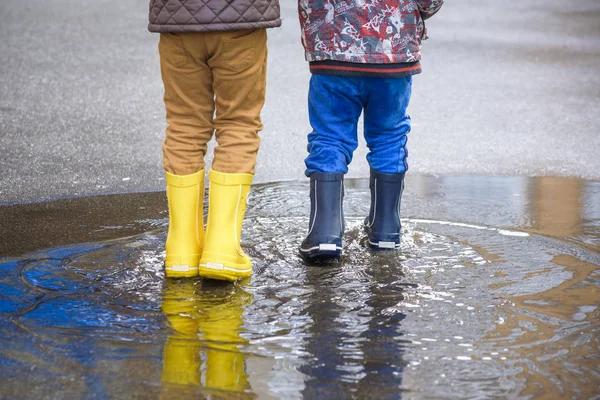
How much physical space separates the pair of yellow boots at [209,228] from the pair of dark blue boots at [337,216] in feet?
0.96

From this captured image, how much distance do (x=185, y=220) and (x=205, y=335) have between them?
70cm

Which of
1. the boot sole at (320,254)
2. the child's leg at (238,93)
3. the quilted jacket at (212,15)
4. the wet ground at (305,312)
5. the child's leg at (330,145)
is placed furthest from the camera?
the child's leg at (330,145)

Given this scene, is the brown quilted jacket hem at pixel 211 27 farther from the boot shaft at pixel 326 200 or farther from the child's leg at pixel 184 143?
the boot shaft at pixel 326 200

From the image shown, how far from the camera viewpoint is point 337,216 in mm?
3594

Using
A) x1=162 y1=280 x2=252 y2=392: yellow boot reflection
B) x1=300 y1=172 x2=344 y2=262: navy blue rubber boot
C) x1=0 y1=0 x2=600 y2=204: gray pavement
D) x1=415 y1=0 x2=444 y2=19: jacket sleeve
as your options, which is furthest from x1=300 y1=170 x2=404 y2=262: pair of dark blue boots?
x1=0 y1=0 x2=600 y2=204: gray pavement

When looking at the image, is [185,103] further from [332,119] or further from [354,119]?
[354,119]

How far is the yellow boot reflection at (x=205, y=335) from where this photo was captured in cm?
244

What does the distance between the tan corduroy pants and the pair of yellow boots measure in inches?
1.7

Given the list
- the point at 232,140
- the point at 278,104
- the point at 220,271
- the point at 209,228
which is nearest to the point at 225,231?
the point at 209,228

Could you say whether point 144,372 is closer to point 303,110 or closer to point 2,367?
point 2,367

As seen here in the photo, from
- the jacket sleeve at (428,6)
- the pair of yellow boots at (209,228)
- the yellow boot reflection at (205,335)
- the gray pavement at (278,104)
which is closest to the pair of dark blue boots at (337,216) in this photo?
the pair of yellow boots at (209,228)

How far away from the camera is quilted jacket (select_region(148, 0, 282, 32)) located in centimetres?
314

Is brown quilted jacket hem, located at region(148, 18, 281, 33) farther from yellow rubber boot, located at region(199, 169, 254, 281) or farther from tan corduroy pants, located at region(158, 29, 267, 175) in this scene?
yellow rubber boot, located at region(199, 169, 254, 281)

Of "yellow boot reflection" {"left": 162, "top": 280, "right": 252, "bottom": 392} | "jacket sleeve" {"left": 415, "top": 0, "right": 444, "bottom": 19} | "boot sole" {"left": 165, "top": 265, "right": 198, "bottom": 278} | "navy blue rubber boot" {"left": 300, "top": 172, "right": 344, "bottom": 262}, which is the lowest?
"yellow boot reflection" {"left": 162, "top": 280, "right": 252, "bottom": 392}
